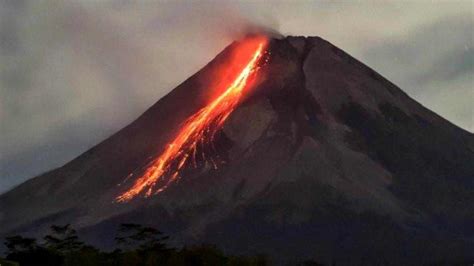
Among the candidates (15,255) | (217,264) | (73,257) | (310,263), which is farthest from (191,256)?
(310,263)

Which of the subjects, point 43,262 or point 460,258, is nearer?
point 43,262

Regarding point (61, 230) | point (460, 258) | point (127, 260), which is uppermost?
point (61, 230)

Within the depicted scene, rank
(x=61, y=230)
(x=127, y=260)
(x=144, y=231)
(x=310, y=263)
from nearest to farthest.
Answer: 1. (x=127, y=260)
2. (x=144, y=231)
3. (x=61, y=230)
4. (x=310, y=263)

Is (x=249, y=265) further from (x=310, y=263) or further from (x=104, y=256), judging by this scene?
(x=310, y=263)

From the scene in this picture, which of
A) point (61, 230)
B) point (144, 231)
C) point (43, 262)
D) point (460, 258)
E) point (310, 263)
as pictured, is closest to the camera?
point (43, 262)

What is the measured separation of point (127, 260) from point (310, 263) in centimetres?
7173

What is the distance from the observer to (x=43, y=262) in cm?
10225

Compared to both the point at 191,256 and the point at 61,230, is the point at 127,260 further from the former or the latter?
the point at 61,230

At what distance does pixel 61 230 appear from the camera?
149250 millimetres

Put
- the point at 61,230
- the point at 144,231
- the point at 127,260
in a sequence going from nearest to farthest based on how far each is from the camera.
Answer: the point at 127,260 < the point at 144,231 < the point at 61,230

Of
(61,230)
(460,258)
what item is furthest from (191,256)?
(460,258)

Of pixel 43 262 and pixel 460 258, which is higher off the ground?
pixel 43 262

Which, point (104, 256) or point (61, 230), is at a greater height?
point (61, 230)

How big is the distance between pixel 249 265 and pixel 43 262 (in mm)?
19726
